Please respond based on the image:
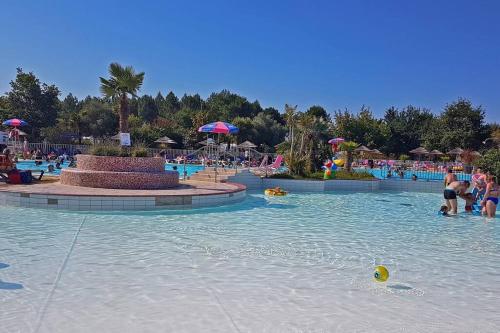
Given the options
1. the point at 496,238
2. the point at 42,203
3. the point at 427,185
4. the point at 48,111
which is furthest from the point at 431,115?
the point at 42,203

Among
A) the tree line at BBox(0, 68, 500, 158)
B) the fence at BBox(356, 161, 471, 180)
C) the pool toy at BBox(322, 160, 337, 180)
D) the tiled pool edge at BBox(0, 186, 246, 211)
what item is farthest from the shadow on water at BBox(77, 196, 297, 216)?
the tree line at BBox(0, 68, 500, 158)

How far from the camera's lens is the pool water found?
12.8 feet

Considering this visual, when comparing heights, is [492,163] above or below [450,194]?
above

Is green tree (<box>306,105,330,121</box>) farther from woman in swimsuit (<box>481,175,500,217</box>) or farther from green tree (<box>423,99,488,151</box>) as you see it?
woman in swimsuit (<box>481,175,500,217</box>)

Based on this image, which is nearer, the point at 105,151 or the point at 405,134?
the point at 105,151

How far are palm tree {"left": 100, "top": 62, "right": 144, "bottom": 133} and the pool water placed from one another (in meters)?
6.16

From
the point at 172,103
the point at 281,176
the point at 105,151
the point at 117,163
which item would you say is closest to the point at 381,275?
the point at 117,163

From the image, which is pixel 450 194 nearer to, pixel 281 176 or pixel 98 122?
pixel 281 176

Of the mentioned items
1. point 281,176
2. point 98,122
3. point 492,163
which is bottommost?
point 281,176

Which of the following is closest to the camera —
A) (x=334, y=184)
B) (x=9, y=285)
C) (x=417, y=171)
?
(x=9, y=285)

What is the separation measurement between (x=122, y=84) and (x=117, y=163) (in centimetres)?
421

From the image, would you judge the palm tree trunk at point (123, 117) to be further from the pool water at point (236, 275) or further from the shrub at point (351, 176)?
the shrub at point (351, 176)

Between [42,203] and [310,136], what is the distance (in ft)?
44.3

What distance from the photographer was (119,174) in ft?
37.5
